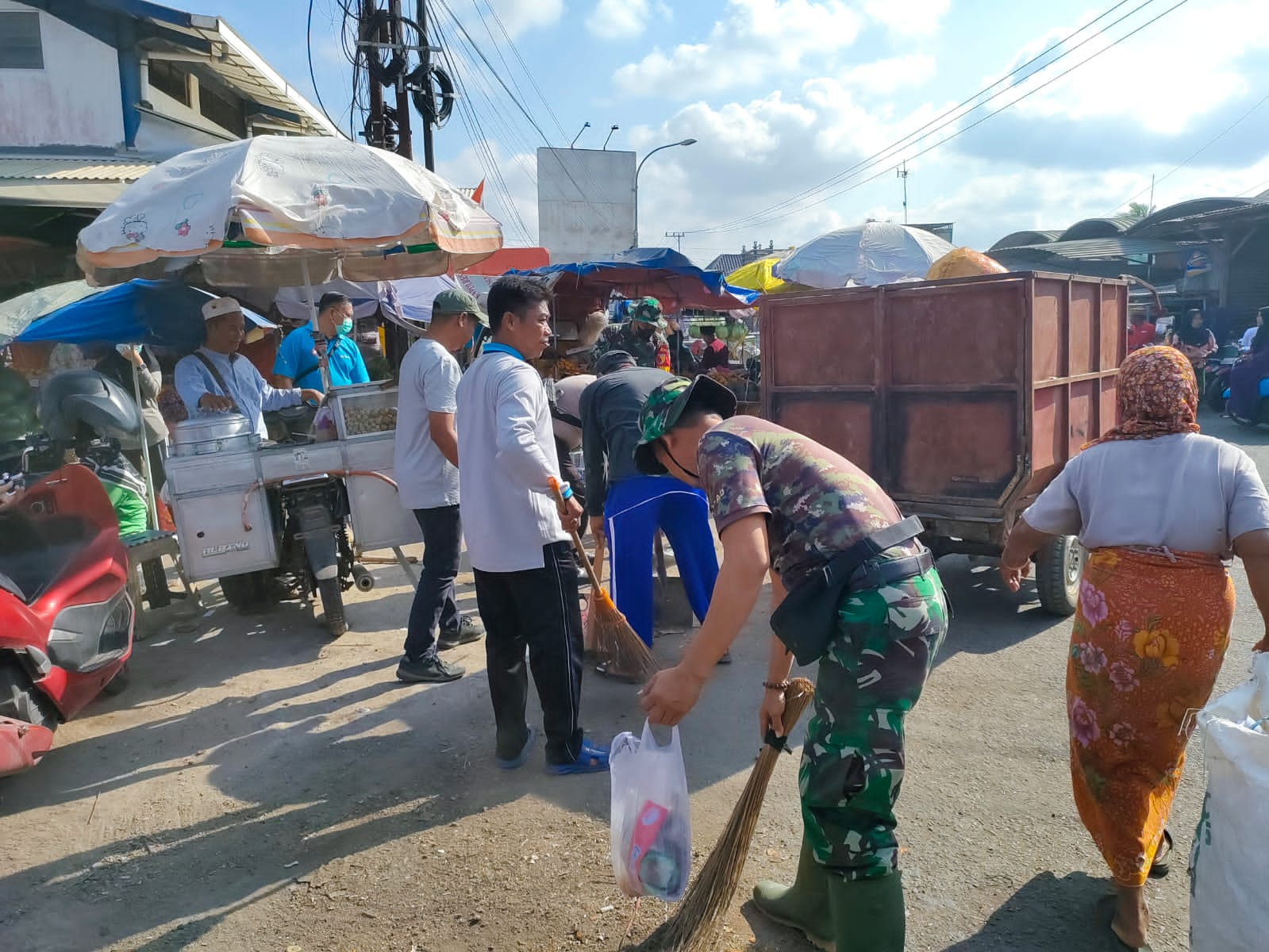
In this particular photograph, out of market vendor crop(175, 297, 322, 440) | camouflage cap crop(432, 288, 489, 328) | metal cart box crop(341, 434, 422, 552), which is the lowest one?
metal cart box crop(341, 434, 422, 552)

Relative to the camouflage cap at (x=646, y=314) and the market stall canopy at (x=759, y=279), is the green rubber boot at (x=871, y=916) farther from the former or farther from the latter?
the market stall canopy at (x=759, y=279)

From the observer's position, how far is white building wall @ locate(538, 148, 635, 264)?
3691 centimetres

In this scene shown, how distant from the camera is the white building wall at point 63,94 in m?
11.1

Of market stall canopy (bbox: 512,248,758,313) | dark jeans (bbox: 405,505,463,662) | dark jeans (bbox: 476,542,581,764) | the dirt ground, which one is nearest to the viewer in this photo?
the dirt ground

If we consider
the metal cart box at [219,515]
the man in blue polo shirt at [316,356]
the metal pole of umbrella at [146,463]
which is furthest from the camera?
the man in blue polo shirt at [316,356]

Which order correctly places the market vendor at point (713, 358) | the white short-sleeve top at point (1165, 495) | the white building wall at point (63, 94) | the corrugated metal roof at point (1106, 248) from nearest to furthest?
1. the white short-sleeve top at point (1165, 495)
2. the white building wall at point (63, 94)
3. the market vendor at point (713, 358)
4. the corrugated metal roof at point (1106, 248)

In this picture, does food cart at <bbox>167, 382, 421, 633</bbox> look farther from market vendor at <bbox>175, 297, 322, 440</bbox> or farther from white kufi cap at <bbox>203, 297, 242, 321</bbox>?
white kufi cap at <bbox>203, 297, 242, 321</bbox>

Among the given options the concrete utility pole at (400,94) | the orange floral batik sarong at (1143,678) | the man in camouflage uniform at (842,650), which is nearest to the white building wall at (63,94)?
the concrete utility pole at (400,94)

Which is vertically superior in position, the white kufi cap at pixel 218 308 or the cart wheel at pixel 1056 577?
the white kufi cap at pixel 218 308

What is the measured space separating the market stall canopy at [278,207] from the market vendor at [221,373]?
0.47 meters

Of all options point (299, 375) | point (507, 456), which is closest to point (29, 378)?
point (299, 375)

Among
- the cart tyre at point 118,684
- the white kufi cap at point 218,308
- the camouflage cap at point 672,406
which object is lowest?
the cart tyre at point 118,684

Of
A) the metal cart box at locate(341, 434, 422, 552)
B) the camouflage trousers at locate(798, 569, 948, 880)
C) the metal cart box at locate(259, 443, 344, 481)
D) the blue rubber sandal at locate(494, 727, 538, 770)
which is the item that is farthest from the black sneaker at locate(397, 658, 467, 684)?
the camouflage trousers at locate(798, 569, 948, 880)

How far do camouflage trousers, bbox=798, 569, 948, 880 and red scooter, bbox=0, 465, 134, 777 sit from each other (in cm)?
288
